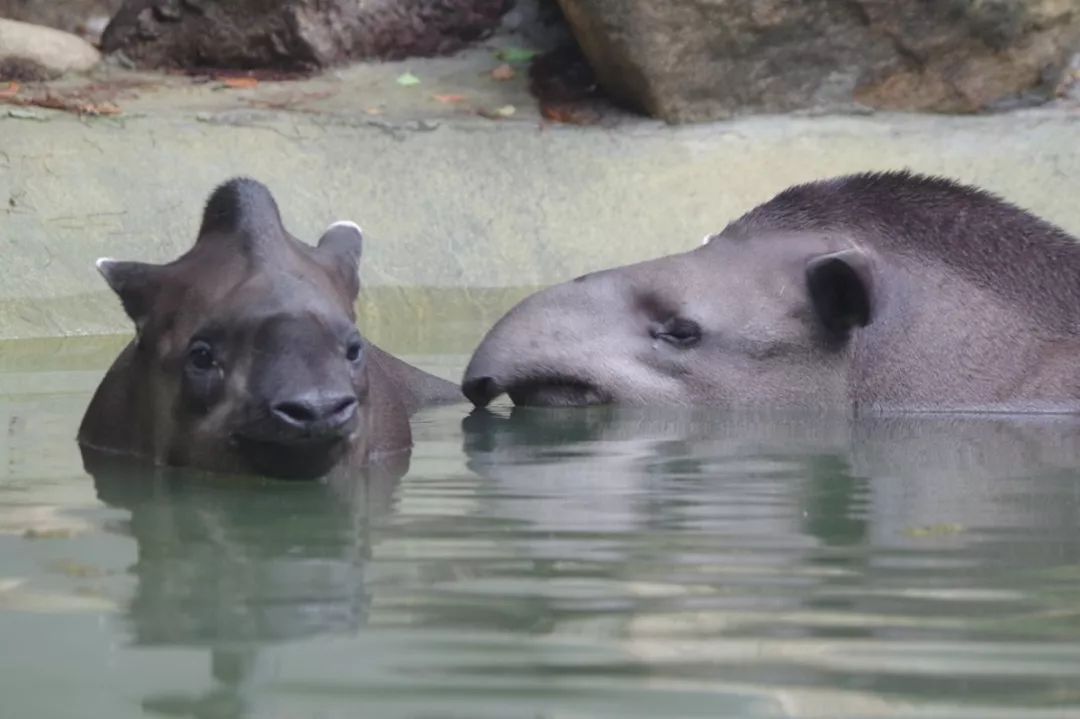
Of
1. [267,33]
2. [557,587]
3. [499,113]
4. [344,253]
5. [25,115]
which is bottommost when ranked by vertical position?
[557,587]

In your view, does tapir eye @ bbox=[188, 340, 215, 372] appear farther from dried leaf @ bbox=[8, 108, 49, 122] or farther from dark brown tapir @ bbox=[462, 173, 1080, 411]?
dried leaf @ bbox=[8, 108, 49, 122]

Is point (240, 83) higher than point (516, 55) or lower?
lower

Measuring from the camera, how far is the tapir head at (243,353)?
606cm

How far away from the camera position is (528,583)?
4.57 m

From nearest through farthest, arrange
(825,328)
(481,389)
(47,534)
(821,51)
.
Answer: (47,534), (481,389), (825,328), (821,51)

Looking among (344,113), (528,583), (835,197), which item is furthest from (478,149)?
(528,583)

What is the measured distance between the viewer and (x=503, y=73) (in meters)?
16.3

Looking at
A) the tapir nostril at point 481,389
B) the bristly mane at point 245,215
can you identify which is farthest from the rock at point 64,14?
the bristly mane at point 245,215

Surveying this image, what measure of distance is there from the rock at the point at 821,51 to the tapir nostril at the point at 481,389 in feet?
20.9

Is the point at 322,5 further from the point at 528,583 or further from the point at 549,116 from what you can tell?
the point at 528,583

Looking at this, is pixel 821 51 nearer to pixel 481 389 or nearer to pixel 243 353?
pixel 481 389

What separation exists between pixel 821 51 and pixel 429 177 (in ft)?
10.7

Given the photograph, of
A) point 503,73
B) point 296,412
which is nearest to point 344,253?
point 296,412

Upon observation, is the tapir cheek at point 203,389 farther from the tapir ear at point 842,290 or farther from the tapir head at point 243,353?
the tapir ear at point 842,290
